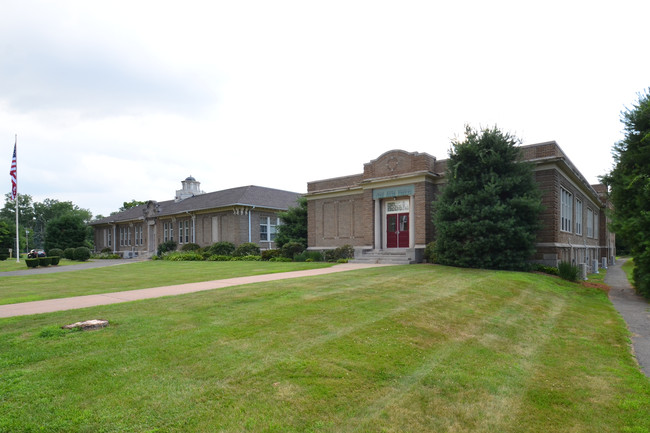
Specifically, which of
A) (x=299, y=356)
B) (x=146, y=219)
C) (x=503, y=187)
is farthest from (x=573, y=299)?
(x=146, y=219)

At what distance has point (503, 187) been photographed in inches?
653

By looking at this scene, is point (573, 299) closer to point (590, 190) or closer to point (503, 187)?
point (503, 187)

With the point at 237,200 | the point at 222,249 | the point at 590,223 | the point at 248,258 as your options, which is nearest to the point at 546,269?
the point at 590,223

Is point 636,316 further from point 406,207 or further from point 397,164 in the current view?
point 397,164

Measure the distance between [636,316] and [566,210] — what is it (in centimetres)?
1231

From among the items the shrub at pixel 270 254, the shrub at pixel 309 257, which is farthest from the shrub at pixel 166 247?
the shrub at pixel 309 257

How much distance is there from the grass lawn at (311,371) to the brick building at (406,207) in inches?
456

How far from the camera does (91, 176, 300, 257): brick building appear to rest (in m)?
33.7

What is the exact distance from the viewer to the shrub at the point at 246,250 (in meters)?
30.3

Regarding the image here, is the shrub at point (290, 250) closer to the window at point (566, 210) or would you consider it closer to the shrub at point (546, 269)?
the shrub at point (546, 269)

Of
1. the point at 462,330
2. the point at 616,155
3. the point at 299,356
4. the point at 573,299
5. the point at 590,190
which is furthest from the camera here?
the point at 590,190

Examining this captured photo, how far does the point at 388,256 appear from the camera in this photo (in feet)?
69.5

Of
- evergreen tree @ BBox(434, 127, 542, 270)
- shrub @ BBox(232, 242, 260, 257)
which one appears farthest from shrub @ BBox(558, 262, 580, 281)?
shrub @ BBox(232, 242, 260, 257)

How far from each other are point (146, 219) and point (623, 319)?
44291mm
